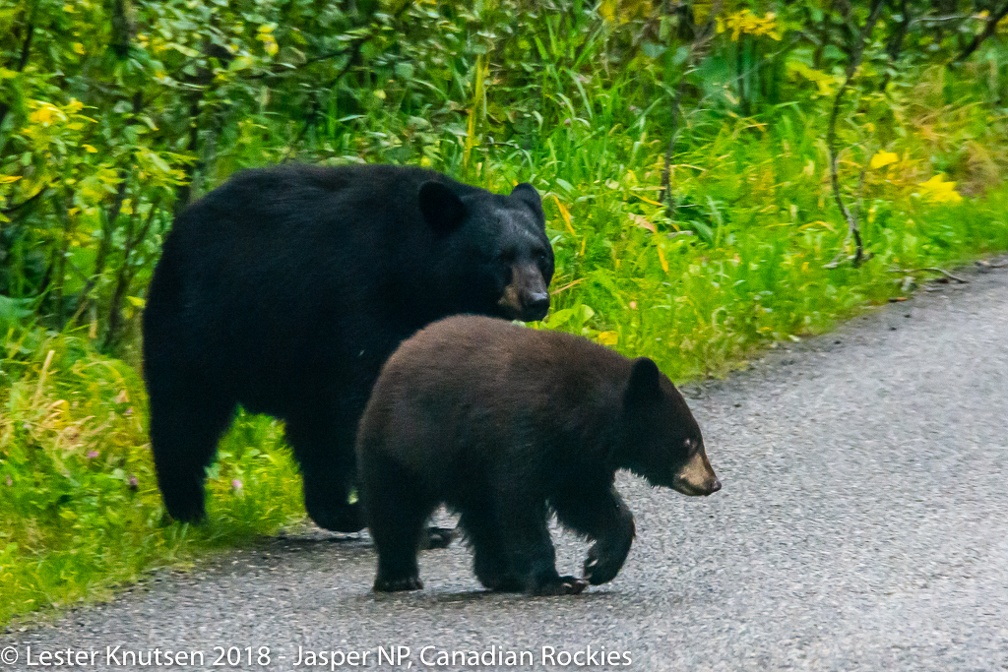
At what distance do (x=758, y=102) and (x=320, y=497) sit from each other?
540 cm

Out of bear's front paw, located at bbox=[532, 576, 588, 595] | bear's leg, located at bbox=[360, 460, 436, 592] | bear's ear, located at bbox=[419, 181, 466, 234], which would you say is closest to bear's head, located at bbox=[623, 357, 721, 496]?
bear's front paw, located at bbox=[532, 576, 588, 595]

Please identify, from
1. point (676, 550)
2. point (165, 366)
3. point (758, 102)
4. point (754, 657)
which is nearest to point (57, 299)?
point (165, 366)

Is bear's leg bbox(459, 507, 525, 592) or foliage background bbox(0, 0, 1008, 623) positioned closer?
bear's leg bbox(459, 507, 525, 592)

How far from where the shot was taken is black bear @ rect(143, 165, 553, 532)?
580 cm

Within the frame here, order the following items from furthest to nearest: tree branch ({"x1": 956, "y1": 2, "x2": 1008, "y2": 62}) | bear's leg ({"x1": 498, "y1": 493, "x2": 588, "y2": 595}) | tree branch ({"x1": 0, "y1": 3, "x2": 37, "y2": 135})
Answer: tree branch ({"x1": 956, "y1": 2, "x2": 1008, "y2": 62}) < tree branch ({"x1": 0, "y1": 3, "x2": 37, "y2": 135}) < bear's leg ({"x1": 498, "y1": 493, "x2": 588, "y2": 595})

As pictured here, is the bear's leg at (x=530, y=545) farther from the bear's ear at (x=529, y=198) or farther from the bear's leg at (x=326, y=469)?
the bear's ear at (x=529, y=198)

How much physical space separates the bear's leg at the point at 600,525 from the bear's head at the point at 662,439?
0.54 feet

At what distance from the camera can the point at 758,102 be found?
10.1 metres

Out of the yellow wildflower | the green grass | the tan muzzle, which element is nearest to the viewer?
the tan muzzle

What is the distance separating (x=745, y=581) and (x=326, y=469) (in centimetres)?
191

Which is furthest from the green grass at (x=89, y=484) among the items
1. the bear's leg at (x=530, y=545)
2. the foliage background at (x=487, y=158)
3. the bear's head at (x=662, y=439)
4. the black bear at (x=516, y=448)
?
the bear's head at (x=662, y=439)

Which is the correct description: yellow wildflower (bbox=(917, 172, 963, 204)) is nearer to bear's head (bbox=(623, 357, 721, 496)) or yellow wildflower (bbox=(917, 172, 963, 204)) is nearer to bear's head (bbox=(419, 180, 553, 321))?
bear's head (bbox=(419, 180, 553, 321))

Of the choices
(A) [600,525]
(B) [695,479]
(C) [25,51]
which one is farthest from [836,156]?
(A) [600,525]

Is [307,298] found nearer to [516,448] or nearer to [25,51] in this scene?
[516,448]
